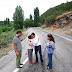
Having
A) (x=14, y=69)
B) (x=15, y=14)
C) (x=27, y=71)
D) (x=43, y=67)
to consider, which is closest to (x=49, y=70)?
(x=43, y=67)

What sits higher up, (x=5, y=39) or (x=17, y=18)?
(x=17, y=18)

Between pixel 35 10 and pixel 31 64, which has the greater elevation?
pixel 35 10

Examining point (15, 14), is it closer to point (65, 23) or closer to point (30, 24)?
point (65, 23)

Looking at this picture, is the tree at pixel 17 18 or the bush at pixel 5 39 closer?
the bush at pixel 5 39

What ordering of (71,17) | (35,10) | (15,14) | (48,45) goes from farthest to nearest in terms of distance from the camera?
(35,10) < (15,14) < (71,17) < (48,45)

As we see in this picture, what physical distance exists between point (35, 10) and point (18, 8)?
1393 inches

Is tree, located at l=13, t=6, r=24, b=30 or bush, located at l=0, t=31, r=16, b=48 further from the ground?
tree, located at l=13, t=6, r=24, b=30

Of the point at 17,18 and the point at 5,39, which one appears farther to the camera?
the point at 17,18

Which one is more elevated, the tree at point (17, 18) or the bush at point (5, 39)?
the tree at point (17, 18)

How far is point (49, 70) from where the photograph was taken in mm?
3670

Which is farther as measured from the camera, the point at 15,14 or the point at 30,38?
the point at 15,14

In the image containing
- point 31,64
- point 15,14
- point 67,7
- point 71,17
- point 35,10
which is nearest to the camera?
point 31,64

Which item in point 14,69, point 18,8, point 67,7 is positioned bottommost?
point 14,69

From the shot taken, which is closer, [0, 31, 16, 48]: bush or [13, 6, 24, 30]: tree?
[0, 31, 16, 48]: bush
